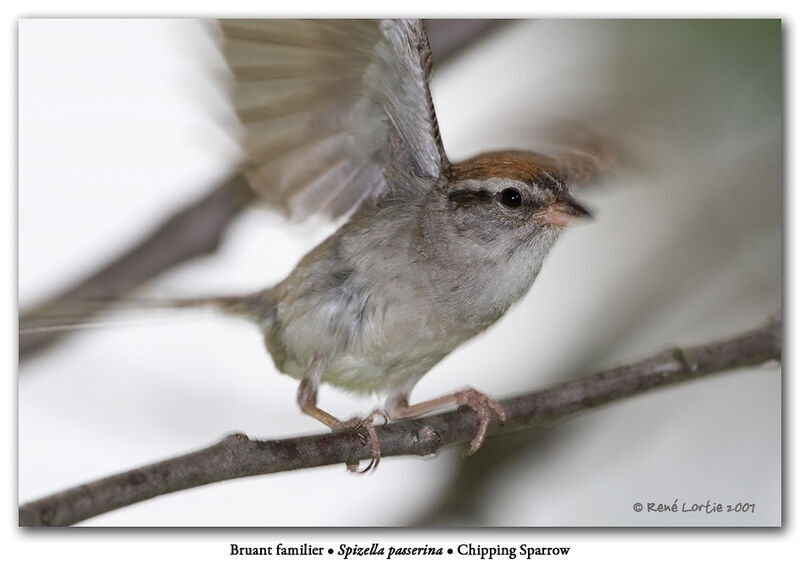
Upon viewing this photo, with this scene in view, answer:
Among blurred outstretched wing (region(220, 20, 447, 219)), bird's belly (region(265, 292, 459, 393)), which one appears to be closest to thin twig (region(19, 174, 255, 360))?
blurred outstretched wing (region(220, 20, 447, 219))

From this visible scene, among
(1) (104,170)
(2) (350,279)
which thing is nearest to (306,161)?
(2) (350,279)

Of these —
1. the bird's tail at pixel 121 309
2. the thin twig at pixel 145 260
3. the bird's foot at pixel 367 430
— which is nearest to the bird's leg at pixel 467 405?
the bird's foot at pixel 367 430

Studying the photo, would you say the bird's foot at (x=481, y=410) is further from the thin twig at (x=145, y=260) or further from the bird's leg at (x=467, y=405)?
the thin twig at (x=145, y=260)

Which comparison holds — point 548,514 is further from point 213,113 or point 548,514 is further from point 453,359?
point 213,113

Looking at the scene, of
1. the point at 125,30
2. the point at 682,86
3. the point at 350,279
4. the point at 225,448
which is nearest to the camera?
the point at 225,448

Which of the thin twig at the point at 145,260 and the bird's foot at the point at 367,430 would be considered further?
the thin twig at the point at 145,260

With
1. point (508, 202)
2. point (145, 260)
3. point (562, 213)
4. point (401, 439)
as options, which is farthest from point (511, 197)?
point (145, 260)

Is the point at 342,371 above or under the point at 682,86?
under
